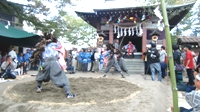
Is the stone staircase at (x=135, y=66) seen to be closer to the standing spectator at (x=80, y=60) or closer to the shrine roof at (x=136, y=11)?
the standing spectator at (x=80, y=60)

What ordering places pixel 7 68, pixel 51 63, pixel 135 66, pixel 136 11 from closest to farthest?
pixel 51 63
pixel 7 68
pixel 135 66
pixel 136 11

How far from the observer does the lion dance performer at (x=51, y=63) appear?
13.7 ft

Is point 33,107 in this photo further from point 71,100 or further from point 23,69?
point 23,69

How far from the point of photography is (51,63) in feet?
14.3

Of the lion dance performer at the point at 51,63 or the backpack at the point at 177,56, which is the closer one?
the lion dance performer at the point at 51,63

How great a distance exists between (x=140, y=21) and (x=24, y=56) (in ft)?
28.2

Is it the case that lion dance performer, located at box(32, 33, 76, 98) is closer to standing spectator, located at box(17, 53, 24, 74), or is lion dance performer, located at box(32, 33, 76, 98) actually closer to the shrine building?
standing spectator, located at box(17, 53, 24, 74)

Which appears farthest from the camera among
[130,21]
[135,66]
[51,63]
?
[130,21]

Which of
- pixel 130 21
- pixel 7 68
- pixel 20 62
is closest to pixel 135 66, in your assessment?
pixel 130 21

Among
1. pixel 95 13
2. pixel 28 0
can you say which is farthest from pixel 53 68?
pixel 95 13

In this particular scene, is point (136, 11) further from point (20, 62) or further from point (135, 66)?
point (20, 62)

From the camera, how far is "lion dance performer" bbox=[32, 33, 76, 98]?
13.7ft

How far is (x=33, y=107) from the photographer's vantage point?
326 cm

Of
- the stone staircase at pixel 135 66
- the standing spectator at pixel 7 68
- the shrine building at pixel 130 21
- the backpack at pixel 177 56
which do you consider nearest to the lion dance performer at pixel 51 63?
the standing spectator at pixel 7 68
